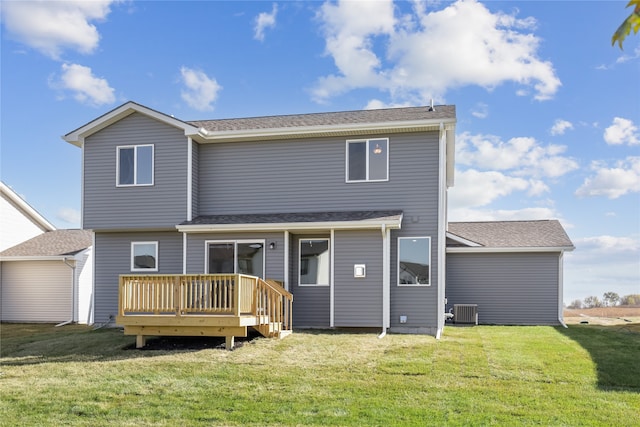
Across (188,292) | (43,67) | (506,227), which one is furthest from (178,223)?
(506,227)

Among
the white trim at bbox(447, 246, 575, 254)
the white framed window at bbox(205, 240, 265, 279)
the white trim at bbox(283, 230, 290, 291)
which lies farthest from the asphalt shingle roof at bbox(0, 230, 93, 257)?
the white trim at bbox(447, 246, 575, 254)

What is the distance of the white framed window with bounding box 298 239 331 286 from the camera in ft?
46.4

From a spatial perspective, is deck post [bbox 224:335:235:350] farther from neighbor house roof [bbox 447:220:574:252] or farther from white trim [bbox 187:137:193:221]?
neighbor house roof [bbox 447:220:574:252]

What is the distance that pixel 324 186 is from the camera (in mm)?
14664

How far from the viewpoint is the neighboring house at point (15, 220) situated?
20625 millimetres

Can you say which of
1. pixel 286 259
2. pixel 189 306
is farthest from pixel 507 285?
pixel 189 306

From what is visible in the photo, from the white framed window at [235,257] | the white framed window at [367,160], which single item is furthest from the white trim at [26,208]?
the white framed window at [367,160]

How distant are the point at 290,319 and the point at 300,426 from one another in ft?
21.1

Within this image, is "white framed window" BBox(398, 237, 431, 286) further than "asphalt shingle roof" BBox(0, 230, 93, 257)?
No

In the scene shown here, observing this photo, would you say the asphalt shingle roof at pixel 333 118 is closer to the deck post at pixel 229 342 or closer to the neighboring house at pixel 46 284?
the deck post at pixel 229 342

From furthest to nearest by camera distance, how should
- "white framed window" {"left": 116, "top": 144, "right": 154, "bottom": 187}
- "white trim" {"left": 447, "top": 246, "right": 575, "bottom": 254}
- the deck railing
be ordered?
"white trim" {"left": 447, "top": 246, "right": 575, "bottom": 254} < "white framed window" {"left": 116, "top": 144, "right": 154, "bottom": 187} < the deck railing

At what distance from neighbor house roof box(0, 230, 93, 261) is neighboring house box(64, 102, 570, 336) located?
5.28 meters

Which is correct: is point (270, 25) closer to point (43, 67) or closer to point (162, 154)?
point (162, 154)

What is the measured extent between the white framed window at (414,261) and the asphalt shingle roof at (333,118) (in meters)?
3.03
